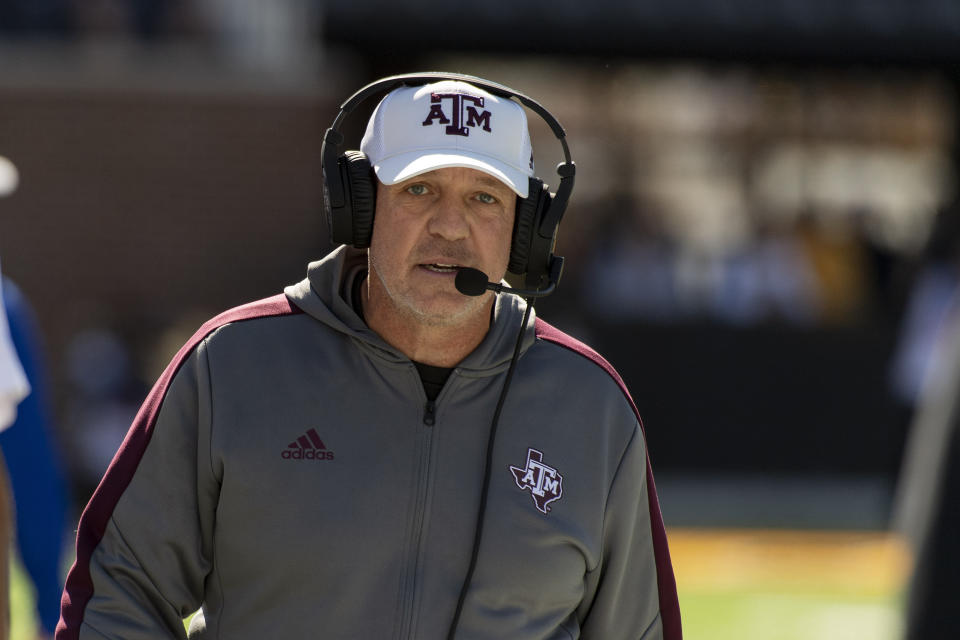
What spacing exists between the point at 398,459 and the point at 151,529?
0.48 m

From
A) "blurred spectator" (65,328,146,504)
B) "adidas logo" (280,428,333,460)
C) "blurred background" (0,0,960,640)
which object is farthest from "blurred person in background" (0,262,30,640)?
"blurred spectator" (65,328,146,504)

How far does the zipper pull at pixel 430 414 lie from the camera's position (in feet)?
9.78

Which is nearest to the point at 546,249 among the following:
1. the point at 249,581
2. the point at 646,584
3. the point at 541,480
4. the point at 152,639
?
the point at 541,480

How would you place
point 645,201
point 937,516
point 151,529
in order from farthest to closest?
point 645,201 → point 937,516 → point 151,529

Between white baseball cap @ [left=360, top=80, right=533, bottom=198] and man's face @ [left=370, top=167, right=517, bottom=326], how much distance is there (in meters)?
0.05

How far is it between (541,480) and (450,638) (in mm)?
356

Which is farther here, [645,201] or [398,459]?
[645,201]

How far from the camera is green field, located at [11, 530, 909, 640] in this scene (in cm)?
866

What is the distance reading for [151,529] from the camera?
284 cm

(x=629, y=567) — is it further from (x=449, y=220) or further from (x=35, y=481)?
(x=35, y=481)

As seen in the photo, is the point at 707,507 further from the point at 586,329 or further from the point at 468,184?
the point at 468,184

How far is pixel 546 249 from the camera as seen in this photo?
3.22 metres

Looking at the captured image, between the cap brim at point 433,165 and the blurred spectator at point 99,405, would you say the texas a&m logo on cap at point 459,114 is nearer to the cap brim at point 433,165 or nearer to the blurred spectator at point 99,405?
the cap brim at point 433,165

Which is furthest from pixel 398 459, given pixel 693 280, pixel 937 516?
pixel 693 280
